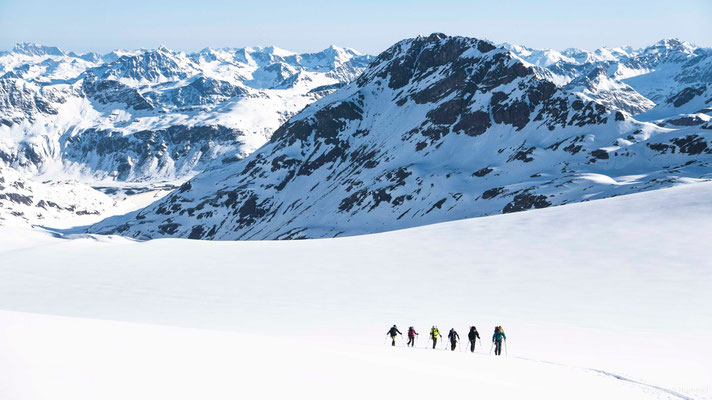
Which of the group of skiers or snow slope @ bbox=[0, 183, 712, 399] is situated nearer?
snow slope @ bbox=[0, 183, 712, 399]

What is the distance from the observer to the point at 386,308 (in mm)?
32500

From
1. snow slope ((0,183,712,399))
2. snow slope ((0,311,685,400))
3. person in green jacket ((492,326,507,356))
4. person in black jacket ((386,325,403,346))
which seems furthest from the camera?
person in black jacket ((386,325,403,346))

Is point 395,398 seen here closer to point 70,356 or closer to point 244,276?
point 70,356

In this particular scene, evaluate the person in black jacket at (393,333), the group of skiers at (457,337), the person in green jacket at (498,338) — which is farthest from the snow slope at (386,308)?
the person in black jacket at (393,333)

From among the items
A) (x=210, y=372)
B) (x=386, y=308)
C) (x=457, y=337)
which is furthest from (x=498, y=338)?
(x=210, y=372)

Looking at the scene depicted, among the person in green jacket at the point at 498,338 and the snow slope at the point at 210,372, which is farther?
the person in green jacket at the point at 498,338

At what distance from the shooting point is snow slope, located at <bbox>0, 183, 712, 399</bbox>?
42.7 feet

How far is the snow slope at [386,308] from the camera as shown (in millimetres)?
13008

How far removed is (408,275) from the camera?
38.4 m

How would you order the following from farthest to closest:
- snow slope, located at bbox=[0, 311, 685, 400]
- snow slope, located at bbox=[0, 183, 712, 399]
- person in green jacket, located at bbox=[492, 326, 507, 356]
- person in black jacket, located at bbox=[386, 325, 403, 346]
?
person in black jacket, located at bbox=[386, 325, 403, 346]
person in green jacket, located at bbox=[492, 326, 507, 356]
snow slope, located at bbox=[0, 183, 712, 399]
snow slope, located at bbox=[0, 311, 685, 400]

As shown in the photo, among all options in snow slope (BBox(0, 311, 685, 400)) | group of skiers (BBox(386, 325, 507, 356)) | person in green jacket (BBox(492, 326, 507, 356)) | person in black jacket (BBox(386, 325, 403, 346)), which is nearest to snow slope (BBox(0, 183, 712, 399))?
snow slope (BBox(0, 311, 685, 400))

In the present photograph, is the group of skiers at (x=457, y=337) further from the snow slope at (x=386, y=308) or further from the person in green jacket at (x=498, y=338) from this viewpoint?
the snow slope at (x=386, y=308)

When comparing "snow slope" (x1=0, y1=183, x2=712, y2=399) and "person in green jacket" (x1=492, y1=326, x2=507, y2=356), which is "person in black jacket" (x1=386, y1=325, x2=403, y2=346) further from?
"person in green jacket" (x1=492, y1=326, x2=507, y2=356)

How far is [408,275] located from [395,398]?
25752 mm
